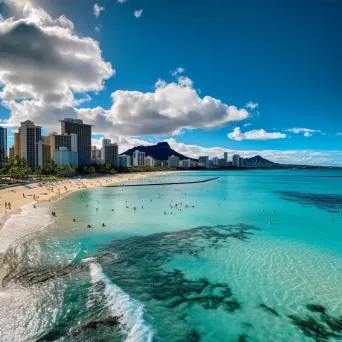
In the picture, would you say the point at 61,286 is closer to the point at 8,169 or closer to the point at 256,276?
the point at 256,276

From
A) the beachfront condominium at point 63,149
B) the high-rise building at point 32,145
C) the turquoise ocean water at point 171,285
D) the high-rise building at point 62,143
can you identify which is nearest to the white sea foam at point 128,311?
the turquoise ocean water at point 171,285

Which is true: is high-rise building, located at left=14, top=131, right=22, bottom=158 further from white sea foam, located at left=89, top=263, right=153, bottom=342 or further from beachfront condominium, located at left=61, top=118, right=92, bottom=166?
white sea foam, located at left=89, top=263, right=153, bottom=342

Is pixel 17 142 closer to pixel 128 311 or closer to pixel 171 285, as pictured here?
pixel 171 285

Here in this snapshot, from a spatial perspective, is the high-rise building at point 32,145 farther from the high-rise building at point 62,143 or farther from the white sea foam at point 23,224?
the white sea foam at point 23,224

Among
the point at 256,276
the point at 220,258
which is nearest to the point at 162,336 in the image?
the point at 256,276

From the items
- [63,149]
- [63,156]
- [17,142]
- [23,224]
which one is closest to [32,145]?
[63,149]

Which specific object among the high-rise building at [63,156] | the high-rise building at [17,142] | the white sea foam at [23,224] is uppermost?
the high-rise building at [17,142]
